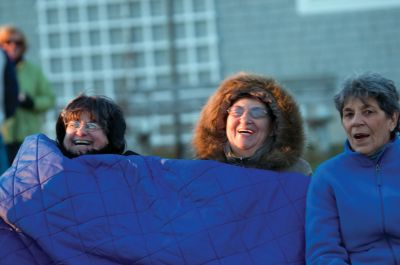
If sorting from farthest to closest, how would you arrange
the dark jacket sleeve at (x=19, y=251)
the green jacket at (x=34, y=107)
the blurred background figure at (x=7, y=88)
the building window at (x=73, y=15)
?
the building window at (x=73, y=15) < the green jacket at (x=34, y=107) < the blurred background figure at (x=7, y=88) < the dark jacket sleeve at (x=19, y=251)

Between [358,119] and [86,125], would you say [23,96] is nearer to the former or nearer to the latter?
[86,125]

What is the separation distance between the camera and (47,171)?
3.34 m

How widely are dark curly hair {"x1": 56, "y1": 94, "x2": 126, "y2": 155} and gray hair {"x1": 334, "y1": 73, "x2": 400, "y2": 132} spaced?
3.47ft

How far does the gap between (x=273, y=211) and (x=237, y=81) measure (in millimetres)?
693

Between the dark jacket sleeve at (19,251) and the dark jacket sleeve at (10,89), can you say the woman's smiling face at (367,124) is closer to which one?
the dark jacket sleeve at (19,251)

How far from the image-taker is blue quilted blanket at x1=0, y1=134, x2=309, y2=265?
3195mm

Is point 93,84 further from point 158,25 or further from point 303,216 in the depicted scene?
point 303,216

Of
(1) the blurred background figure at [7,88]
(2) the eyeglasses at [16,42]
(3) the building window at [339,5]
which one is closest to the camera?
(1) the blurred background figure at [7,88]

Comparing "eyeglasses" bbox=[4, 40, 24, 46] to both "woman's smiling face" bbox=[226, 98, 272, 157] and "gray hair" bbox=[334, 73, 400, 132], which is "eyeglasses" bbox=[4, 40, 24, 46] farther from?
"gray hair" bbox=[334, 73, 400, 132]

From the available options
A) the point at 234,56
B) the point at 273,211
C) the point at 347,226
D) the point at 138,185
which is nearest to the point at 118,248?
the point at 138,185

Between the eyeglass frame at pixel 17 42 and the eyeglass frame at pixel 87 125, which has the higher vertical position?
the eyeglass frame at pixel 17 42

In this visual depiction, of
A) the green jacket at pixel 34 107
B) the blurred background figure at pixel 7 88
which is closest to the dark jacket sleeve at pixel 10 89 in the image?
the blurred background figure at pixel 7 88

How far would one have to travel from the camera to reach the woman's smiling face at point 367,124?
3.13 meters

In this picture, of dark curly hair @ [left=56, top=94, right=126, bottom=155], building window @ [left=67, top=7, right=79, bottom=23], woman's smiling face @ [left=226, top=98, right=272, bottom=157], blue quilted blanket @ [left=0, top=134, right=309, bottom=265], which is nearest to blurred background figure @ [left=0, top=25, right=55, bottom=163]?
dark curly hair @ [left=56, top=94, right=126, bottom=155]
